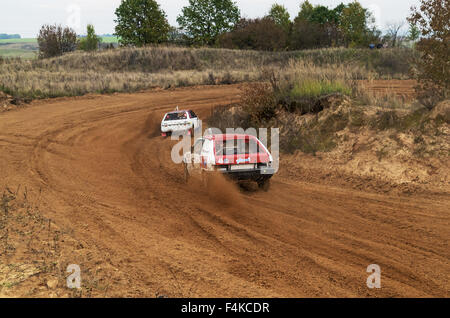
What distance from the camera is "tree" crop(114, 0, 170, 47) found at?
67250 mm

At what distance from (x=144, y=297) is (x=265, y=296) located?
64.1 inches

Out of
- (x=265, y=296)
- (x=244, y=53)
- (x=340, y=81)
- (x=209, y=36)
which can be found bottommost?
(x=265, y=296)

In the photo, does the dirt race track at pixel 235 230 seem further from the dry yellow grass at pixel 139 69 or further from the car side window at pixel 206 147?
the dry yellow grass at pixel 139 69

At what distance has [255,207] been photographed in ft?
30.1

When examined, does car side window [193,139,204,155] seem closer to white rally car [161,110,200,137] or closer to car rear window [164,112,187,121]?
white rally car [161,110,200,137]

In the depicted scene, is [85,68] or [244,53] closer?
[85,68]

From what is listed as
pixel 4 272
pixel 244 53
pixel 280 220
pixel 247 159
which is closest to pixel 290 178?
pixel 247 159

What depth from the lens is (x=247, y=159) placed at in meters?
9.63

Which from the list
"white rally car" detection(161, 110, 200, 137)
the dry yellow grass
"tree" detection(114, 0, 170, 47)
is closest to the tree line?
"tree" detection(114, 0, 170, 47)

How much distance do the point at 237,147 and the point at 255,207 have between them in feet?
5.53

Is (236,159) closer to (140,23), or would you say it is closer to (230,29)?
(140,23)

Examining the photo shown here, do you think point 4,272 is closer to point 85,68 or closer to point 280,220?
point 280,220

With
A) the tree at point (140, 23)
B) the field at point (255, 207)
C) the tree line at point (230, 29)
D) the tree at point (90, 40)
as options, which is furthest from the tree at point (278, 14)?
the field at point (255, 207)

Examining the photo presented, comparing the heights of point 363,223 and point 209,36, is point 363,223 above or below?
below
